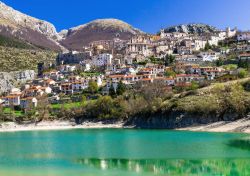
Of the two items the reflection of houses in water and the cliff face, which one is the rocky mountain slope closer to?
the cliff face

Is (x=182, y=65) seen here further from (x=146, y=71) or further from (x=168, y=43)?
(x=168, y=43)

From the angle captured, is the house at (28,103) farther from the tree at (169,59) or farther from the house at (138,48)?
the house at (138,48)

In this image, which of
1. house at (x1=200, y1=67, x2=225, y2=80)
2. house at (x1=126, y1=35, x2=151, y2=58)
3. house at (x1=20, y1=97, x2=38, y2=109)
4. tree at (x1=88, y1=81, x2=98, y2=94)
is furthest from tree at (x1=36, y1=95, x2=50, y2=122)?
house at (x1=126, y1=35, x2=151, y2=58)

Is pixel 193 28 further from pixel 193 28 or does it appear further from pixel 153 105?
pixel 153 105

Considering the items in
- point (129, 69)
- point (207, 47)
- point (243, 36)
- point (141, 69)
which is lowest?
point (141, 69)

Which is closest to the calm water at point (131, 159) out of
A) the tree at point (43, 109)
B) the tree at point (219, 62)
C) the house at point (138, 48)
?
the tree at point (43, 109)

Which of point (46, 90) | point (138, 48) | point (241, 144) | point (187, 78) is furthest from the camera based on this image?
point (138, 48)

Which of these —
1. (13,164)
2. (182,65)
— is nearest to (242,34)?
(182,65)

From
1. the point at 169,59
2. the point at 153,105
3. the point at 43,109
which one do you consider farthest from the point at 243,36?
the point at 43,109
